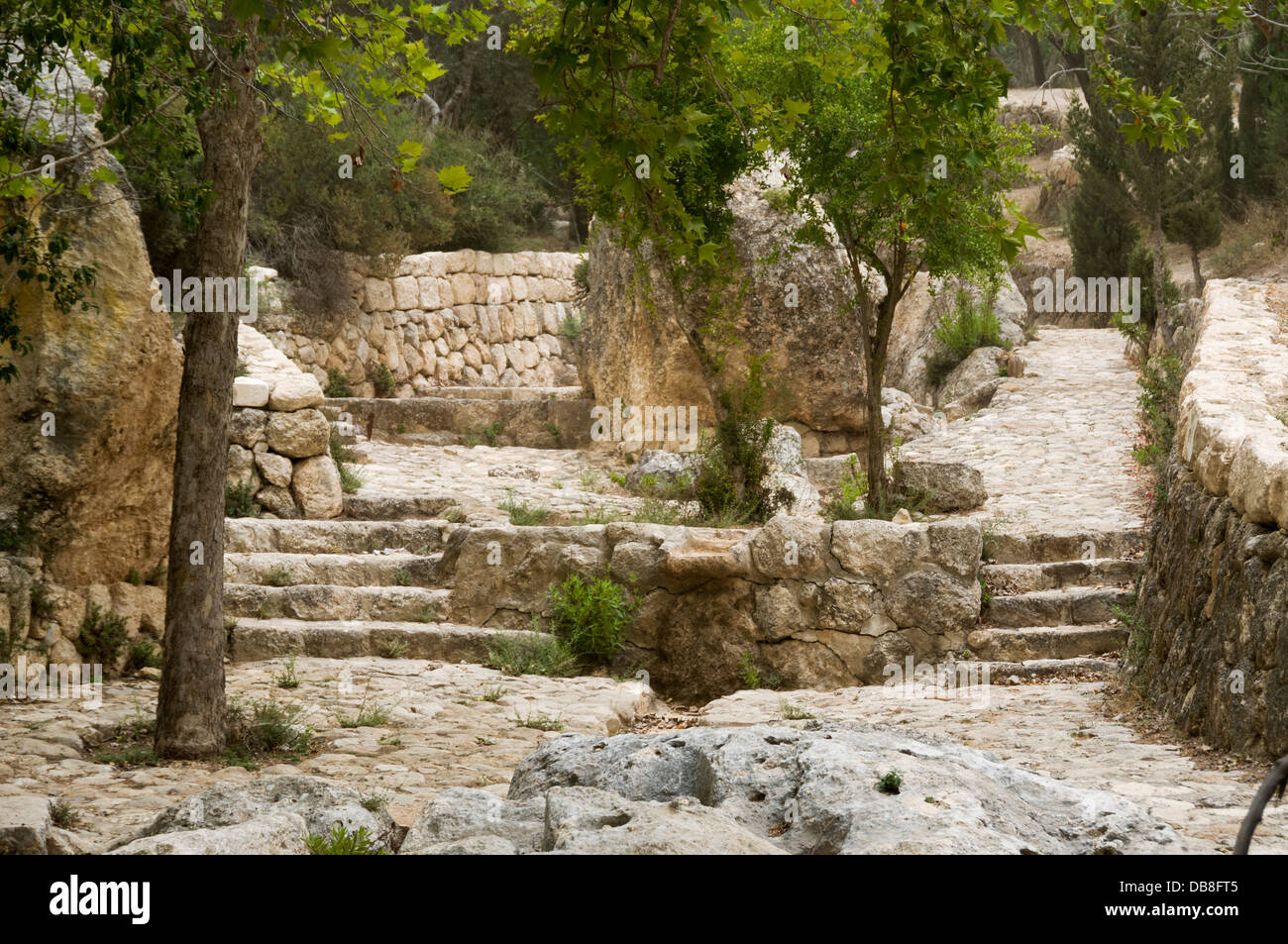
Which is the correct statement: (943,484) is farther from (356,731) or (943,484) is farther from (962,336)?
(962,336)

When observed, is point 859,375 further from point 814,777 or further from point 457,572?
point 814,777

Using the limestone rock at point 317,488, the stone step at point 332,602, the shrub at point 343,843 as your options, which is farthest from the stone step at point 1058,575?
the shrub at point 343,843

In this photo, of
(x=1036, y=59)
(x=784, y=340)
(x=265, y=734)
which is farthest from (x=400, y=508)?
(x=1036, y=59)

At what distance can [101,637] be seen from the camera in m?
7.42

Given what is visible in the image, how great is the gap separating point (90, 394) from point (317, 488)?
12.8 feet

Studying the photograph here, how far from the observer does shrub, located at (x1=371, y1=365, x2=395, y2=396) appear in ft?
61.2

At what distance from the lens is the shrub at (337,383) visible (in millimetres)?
17703

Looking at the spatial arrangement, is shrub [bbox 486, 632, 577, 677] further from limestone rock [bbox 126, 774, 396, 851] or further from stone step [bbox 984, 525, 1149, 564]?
limestone rock [bbox 126, 774, 396, 851]

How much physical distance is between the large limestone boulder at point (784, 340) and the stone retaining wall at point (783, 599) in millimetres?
5084

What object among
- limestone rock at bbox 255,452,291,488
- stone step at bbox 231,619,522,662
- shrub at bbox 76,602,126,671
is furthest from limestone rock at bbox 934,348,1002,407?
shrub at bbox 76,602,126,671

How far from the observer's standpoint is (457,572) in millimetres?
9234

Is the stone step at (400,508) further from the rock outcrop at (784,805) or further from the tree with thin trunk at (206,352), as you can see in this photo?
the rock outcrop at (784,805)
